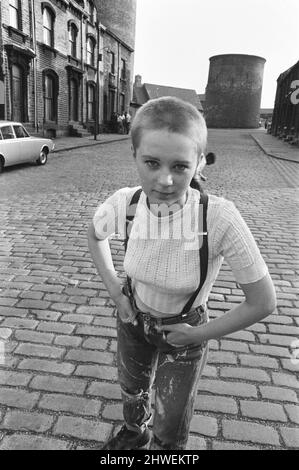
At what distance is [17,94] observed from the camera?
19.9m

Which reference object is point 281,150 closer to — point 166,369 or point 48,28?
point 48,28

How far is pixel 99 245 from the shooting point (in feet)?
5.93

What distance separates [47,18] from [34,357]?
23478 mm

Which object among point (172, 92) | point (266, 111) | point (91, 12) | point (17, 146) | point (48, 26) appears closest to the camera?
point (17, 146)

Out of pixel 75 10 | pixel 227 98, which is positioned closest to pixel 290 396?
pixel 75 10

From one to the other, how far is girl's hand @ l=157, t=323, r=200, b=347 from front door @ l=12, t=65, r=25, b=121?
20.2 metres

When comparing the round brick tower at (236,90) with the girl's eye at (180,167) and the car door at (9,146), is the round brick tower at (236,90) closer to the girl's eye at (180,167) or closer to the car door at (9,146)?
the car door at (9,146)

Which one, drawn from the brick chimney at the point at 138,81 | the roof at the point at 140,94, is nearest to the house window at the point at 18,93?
the roof at the point at 140,94

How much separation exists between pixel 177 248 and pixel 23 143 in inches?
483

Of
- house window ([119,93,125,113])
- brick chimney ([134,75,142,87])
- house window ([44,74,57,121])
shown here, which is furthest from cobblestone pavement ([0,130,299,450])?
brick chimney ([134,75,142,87])

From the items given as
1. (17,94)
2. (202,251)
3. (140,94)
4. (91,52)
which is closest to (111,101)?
(91,52)
